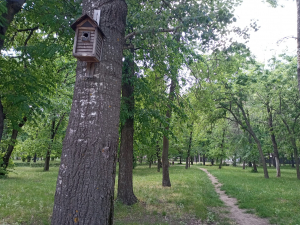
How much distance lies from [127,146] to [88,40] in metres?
6.61

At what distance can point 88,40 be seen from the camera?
3.34 metres

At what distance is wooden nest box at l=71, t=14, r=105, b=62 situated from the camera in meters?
3.21

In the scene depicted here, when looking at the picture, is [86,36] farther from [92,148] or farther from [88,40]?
[92,148]

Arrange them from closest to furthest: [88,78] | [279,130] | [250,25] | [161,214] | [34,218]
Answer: [88,78] → [250,25] → [34,218] → [161,214] → [279,130]

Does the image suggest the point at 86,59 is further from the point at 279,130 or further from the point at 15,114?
the point at 279,130

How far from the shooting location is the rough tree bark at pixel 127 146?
29.0ft

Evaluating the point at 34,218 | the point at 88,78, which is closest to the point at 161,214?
the point at 34,218

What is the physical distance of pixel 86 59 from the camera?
3.27 metres

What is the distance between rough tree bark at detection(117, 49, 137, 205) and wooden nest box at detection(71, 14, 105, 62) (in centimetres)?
504

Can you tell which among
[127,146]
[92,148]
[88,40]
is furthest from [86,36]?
[127,146]

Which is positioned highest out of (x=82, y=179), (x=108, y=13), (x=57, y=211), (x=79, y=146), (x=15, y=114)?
(x=108, y=13)

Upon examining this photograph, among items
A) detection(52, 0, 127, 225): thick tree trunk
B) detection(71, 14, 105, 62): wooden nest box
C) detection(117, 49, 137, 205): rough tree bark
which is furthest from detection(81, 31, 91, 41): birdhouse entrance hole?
detection(117, 49, 137, 205): rough tree bark

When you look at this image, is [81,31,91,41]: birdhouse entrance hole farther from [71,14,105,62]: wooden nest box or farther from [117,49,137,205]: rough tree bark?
[117,49,137,205]: rough tree bark

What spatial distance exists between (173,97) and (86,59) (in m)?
8.43
